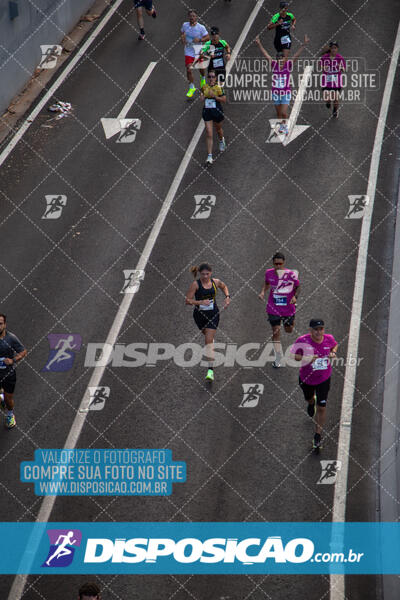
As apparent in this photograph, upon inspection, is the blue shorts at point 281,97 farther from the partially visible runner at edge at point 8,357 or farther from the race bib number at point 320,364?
the partially visible runner at edge at point 8,357

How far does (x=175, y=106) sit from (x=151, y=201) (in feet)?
14.6

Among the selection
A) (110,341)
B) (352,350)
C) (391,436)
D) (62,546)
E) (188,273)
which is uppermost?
(188,273)

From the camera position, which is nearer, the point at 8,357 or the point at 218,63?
the point at 8,357

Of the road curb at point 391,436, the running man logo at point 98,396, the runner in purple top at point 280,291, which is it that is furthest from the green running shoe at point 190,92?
the running man logo at point 98,396

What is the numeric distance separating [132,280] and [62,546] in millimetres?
6352

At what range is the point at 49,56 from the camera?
82.3ft

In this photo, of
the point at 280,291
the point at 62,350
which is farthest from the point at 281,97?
the point at 62,350

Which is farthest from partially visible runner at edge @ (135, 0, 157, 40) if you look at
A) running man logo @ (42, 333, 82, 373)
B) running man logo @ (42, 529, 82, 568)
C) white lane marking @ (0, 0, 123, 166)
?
running man logo @ (42, 529, 82, 568)

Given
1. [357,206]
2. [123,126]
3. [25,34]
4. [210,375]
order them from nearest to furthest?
[210,375]
[357,206]
[123,126]
[25,34]

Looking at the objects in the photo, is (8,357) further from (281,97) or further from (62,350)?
(281,97)

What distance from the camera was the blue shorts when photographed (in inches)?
826

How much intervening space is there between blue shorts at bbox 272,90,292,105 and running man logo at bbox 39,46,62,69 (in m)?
7.12

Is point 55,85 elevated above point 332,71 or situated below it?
above

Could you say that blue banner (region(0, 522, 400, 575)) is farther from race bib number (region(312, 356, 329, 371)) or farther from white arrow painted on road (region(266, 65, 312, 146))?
white arrow painted on road (region(266, 65, 312, 146))
